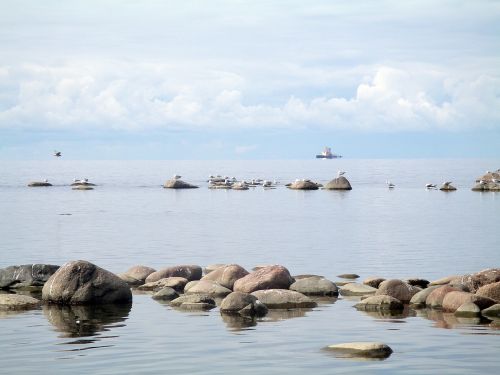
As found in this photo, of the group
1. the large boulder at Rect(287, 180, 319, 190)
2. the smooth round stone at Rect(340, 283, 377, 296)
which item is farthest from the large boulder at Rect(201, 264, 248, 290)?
the large boulder at Rect(287, 180, 319, 190)

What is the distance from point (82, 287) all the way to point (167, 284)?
4149mm

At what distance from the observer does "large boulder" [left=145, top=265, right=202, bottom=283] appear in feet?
105

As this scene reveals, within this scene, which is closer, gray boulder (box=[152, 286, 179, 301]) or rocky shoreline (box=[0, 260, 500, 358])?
rocky shoreline (box=[0, 260, 500, 358])

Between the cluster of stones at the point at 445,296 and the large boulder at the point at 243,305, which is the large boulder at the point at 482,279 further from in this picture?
the large boulder at the point at 243,305

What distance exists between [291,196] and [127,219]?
113 feet

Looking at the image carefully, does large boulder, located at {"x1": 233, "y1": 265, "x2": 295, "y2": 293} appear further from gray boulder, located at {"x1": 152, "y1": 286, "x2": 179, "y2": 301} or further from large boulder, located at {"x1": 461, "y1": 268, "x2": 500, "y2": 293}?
large boulder, located at {"x1": 461, "y1": 268, "x2": 500, "y2": 293}

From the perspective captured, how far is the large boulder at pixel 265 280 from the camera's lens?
2853 centimetres

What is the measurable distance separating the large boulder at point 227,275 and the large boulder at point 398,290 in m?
5.17

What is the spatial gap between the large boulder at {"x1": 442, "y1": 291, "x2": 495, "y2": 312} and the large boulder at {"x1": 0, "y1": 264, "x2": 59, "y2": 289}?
44.8 feet

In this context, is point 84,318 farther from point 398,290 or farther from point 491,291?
point 491,291

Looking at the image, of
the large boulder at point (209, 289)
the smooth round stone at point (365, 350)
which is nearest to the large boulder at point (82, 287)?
the large boulder at point (209, 289)

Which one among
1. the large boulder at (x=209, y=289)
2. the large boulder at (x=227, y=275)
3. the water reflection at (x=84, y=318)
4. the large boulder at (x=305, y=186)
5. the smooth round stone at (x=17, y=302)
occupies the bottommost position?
the water reflection at (x=84, y=318)

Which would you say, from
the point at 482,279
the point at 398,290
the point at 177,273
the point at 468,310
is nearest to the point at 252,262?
the point at 177,273

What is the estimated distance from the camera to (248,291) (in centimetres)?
2841
